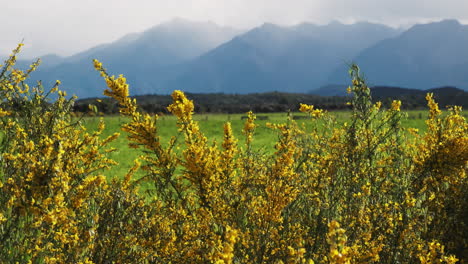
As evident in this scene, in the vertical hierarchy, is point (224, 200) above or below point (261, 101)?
below

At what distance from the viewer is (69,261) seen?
3264 millimetres

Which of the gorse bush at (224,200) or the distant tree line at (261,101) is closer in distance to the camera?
the gorse bush at (224,200)

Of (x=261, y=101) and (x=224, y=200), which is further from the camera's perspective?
(x=261, y=101)

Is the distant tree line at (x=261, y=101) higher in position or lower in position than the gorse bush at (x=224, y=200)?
higher

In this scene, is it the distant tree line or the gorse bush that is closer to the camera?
the gorse bush

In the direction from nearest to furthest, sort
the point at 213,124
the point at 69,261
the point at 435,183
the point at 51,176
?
1. the point at 51,176
2. the point at 69,261
3. the point at 435,183
4. the point at 213,124

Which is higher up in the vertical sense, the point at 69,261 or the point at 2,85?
the point at 2,85

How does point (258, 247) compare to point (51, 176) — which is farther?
point (258, 247)

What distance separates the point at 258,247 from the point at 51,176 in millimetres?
2009

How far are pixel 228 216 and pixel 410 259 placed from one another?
1987 millimetres

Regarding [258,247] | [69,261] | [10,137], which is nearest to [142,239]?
[69,261]

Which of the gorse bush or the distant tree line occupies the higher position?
the distant tree line

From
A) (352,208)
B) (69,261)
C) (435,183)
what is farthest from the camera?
(435,183)

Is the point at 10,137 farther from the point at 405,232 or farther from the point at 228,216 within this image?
the point at 405,232
